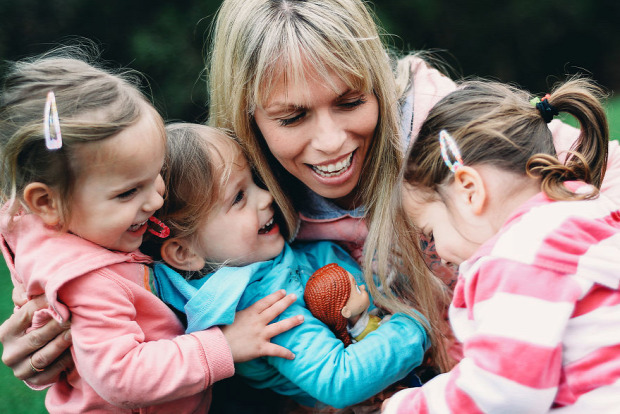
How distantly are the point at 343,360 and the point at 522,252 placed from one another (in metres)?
0.59

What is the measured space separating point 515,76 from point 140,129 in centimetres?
314

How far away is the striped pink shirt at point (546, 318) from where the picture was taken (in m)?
1.06

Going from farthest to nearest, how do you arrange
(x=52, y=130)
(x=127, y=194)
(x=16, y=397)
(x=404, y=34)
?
(x=404, y=34) → (x=16, y=397) → (x=127, y=194) → (x=52, y=130)

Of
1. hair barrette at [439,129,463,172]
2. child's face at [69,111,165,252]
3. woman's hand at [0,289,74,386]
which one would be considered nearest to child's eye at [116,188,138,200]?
child's face at [69,111,165,252]

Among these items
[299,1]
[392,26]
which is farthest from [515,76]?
[299,1]

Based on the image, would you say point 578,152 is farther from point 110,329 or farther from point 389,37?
point 389,37

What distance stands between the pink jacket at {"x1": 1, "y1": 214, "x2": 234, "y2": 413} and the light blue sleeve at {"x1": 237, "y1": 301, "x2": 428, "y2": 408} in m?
0.17

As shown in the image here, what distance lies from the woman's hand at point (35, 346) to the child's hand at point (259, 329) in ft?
1.34

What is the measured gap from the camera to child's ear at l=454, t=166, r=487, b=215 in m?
1.26

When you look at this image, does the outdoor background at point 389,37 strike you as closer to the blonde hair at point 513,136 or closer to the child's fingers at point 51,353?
the child's fingers at point 51,353

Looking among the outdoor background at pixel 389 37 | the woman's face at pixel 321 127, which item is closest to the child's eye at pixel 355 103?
the woman's face at pixel 321 127

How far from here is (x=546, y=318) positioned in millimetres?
1049

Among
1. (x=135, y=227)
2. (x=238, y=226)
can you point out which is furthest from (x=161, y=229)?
(x=238, y=226)

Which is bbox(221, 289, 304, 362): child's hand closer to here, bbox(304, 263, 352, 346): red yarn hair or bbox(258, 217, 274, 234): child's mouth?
bbox(304, 263, 352, 346): red yarn hair
